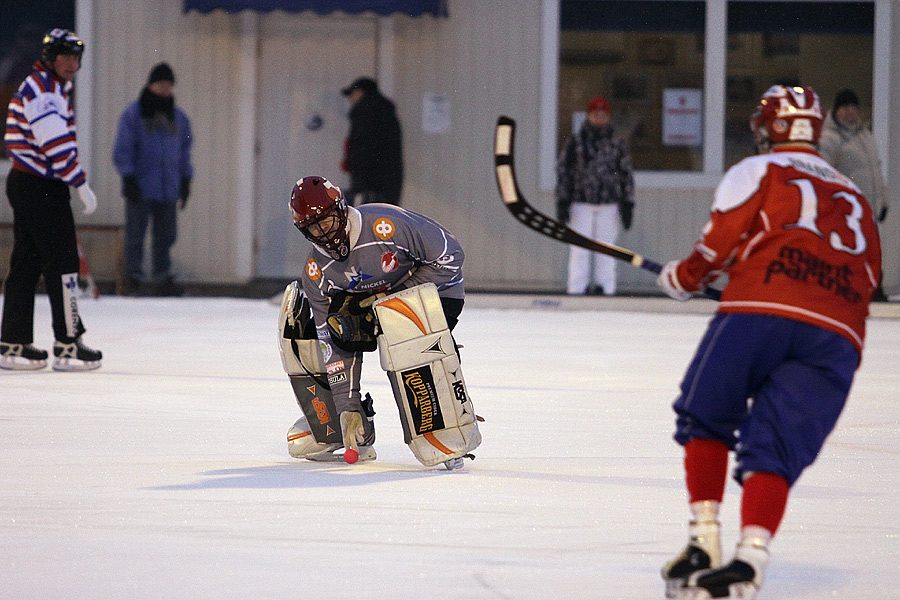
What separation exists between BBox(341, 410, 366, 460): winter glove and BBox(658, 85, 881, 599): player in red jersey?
1.63 meters

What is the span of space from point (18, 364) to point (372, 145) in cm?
513

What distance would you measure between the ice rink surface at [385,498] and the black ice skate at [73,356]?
10 cm

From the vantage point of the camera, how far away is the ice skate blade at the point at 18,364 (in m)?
6.39

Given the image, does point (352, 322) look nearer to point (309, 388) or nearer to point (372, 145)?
point (309, 388)

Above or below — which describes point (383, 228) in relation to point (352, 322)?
above

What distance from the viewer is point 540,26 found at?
458 inches

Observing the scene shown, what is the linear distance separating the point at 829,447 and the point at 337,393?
177cm

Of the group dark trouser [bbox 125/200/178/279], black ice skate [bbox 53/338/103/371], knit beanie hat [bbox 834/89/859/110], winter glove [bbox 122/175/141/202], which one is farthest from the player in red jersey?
dark trouser [bbox 125/200/178/279]

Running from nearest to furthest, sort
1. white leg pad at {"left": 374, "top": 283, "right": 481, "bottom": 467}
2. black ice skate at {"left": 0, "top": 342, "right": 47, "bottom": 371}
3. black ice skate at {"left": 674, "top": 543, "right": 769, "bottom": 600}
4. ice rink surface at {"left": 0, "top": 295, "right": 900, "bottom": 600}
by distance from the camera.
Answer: black ice skate at {"left": 674, "top": 543, "right": 769, "bottom": 600}, ice rink surface at {"left": 0, "top": 295, "right": 900, "bottom": 600}, white leg pad at {"left": 374, "top": 283, "right": 481, "bottom": 467}, black ice skate at {"left": 0, "top": 342, "right": 47, "bottom": 371}

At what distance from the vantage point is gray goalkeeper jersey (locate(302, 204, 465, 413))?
415 cm

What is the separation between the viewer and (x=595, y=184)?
34.2 feet

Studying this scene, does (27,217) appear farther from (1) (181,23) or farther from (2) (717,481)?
(1) (181,23)

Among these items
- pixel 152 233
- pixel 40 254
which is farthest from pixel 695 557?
pixel 152 233

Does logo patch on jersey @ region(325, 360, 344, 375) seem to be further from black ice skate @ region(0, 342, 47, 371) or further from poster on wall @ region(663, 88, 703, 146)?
poster on wall @ region(663, 88, 703, 146)
